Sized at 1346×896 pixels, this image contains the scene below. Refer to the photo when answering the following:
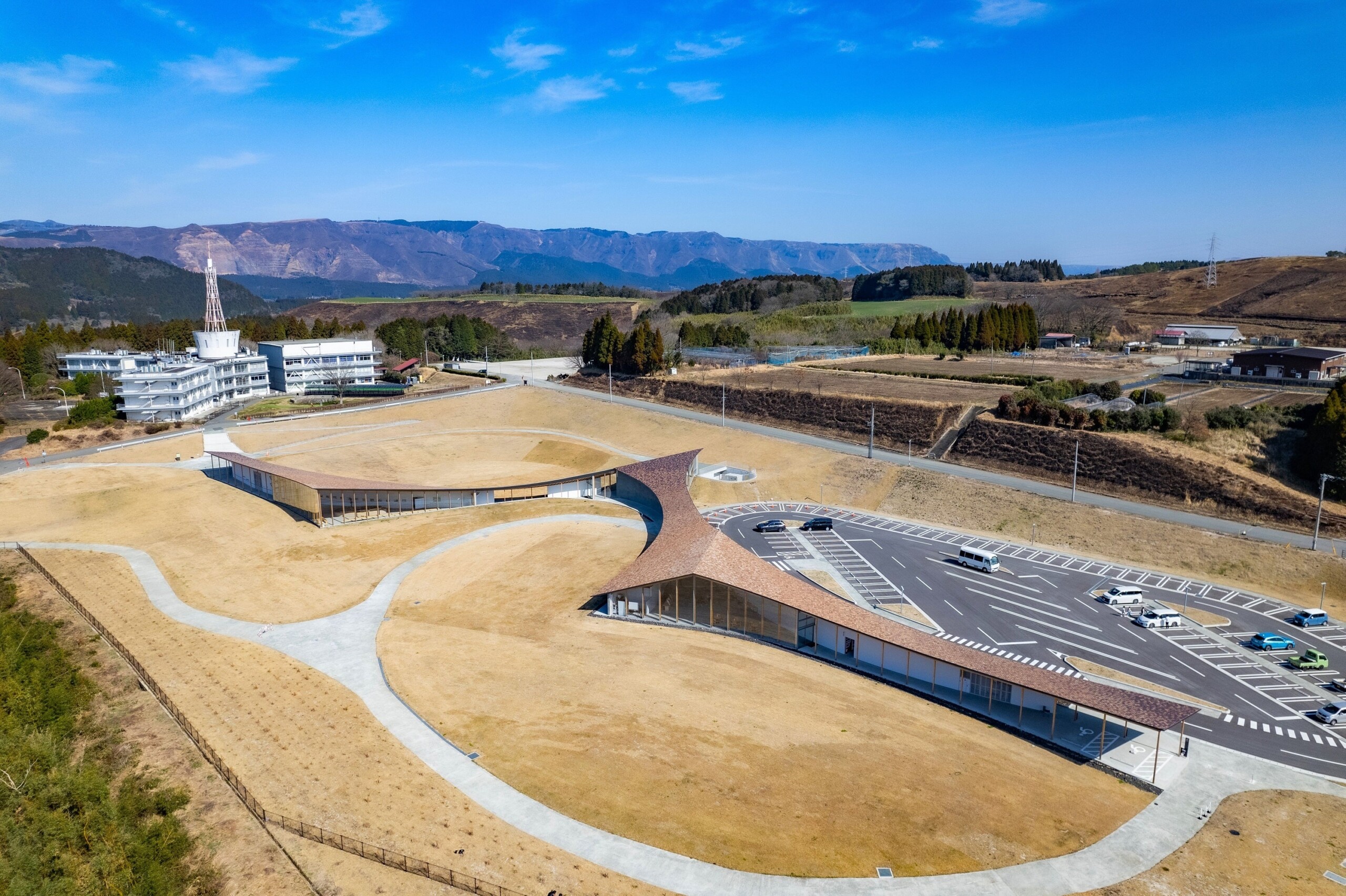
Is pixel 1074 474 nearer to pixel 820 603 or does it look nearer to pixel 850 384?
pixel 820 603

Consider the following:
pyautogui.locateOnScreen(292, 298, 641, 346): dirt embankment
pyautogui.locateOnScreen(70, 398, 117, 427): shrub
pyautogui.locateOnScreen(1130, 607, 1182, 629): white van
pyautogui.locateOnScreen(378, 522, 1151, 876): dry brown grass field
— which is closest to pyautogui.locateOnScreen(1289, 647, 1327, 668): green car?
pyautogui.locateOnScreen(1130, 607, 1182, 629): white van

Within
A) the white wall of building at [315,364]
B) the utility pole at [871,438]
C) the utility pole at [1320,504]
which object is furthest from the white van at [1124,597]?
the white wall of building at [315,364]

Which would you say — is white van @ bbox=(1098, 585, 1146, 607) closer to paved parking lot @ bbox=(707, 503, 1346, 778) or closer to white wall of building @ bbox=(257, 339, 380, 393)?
paved parking lot @ bbox=(707, 503, 1346, 778)

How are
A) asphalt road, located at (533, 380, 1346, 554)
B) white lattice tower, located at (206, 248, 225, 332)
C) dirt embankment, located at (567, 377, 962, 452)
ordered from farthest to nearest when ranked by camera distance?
white lattice tower, located at (206, 248, 225, 332)
dirt embankment, located at (567, 377, 962, 452)
asphalt road, located at (533, 380, 1346, 554)

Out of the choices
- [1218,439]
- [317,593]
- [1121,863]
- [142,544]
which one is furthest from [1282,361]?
[142,544]

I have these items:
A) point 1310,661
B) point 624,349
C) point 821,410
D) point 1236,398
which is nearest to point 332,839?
point 1310,661

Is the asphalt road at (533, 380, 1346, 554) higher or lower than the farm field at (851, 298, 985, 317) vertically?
lower

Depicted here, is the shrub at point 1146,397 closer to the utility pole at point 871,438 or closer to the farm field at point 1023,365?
the farm field at point 1023,365
